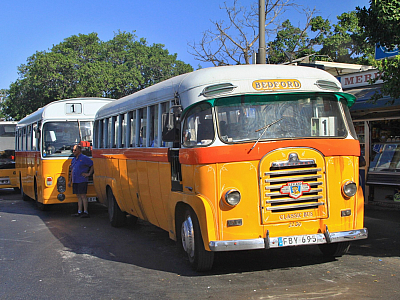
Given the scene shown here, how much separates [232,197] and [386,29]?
4.25 meters

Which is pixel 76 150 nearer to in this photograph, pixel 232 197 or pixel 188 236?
pixel 188 236

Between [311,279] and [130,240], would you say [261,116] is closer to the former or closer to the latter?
[311,279]

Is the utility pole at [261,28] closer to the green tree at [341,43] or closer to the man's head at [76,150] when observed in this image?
the man's head at [76,150]

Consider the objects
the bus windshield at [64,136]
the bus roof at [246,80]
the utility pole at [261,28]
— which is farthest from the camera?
the bus windshield at [64,136]

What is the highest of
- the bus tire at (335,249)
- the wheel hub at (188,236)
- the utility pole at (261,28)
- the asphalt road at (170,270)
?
the utility pole at (261,28)

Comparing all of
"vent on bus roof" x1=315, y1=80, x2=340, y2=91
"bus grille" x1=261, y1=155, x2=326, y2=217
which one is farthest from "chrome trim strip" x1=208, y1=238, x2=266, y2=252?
"vent on bus roof" x1=315, y1=80, x2=340, y2=91

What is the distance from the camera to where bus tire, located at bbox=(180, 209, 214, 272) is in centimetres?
645

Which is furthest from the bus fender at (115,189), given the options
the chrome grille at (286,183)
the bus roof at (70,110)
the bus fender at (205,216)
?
the chrome grille at (286,183)

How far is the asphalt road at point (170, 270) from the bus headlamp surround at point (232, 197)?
102 cm

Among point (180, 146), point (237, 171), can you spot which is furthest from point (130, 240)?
point (237, 171)

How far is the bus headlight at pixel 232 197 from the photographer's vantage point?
6066mm

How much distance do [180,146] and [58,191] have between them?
728 centimetres

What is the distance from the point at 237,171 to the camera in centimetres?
614

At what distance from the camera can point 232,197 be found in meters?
6.10
